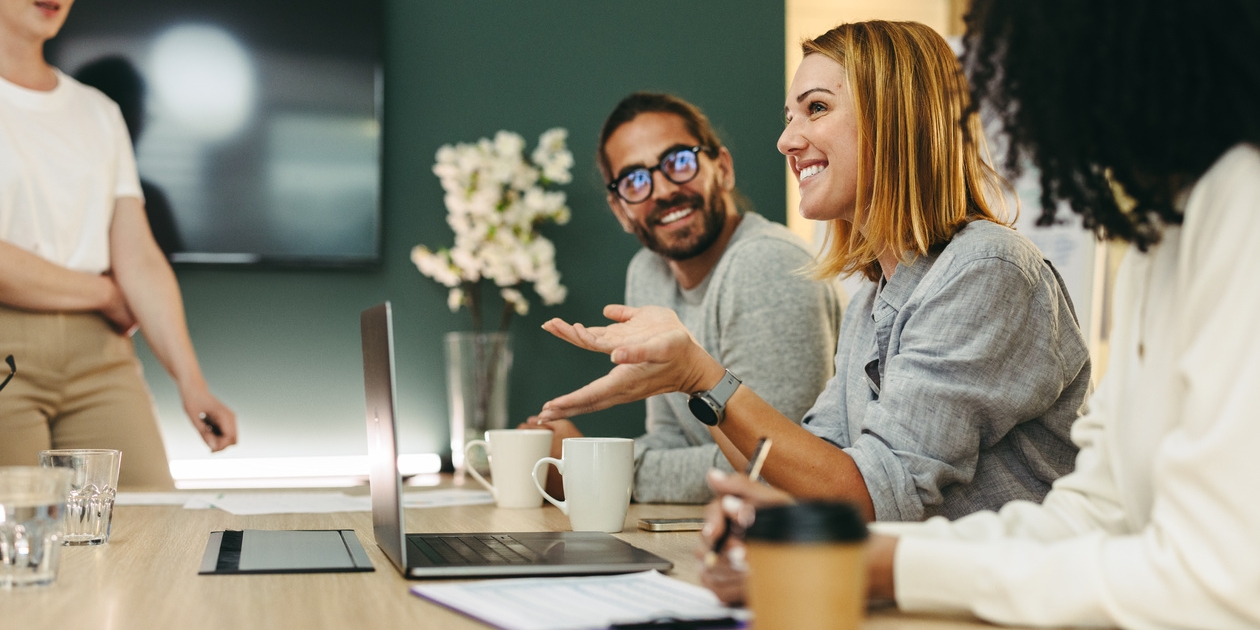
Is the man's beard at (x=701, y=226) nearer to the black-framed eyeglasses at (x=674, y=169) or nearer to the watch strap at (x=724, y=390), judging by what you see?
the black-framed eyeglasses at (x=674, y=169)

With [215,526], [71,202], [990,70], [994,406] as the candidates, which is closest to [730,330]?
[994,406]

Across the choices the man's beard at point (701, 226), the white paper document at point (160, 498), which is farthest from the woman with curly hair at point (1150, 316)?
the man's beard at point (701, 226)

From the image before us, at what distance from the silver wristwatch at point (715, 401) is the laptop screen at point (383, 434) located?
423mm

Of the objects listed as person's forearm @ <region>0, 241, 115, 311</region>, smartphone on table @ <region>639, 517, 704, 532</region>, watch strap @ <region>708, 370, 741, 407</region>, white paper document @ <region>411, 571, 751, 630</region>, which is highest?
person's forearm @ <region>0, 241, 115, 311</region>

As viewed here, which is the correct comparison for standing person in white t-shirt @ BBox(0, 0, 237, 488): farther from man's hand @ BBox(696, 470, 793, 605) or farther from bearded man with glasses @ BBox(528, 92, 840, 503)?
man's hand @ BBox(696, 470, 793, 605)

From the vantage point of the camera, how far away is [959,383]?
121 cm

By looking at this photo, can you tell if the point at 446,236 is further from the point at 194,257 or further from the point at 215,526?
the point at 215,526

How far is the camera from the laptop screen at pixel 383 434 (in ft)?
2.85

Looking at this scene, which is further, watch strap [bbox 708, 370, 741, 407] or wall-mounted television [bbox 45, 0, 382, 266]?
wall-mounted television [bbox 45, 0, 382, 266]

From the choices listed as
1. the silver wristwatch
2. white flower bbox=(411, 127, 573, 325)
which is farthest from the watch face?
white flower bbox=(411, 127, 573, 325)

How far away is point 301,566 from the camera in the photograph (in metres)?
0.94

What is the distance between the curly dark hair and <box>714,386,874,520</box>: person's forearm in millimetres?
499

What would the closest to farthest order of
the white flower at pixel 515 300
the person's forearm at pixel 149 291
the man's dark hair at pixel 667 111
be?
the man's dark hair at pixel 667 111 < the person's forearm at pixel 149 291 < the white flower at pixel 515 300

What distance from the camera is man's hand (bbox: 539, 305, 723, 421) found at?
1.30 meters
